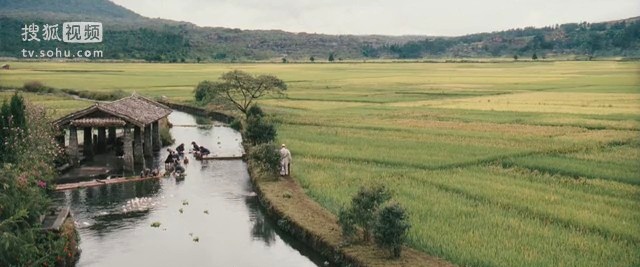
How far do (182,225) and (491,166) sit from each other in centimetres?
988

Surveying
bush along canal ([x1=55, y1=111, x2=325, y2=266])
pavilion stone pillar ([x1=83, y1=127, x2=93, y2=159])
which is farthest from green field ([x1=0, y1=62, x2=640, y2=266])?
pavilion stone pillar ([x1=83, y1=127, x2=93, y2=159])

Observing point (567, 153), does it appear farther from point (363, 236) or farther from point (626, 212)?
point (363, 236)

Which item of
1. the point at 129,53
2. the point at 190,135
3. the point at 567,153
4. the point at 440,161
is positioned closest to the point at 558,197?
the point at 440,161

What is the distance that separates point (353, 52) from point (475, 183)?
157 meters

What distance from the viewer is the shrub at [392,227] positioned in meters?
12.3

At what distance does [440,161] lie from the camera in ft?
71.7

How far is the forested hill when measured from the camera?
377 feet

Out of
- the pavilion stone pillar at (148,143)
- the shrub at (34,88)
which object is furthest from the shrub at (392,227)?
the shrub at (34,88)

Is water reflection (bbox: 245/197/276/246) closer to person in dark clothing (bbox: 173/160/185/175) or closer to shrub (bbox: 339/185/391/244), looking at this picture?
shrub (bbox: 339/185/391/244)

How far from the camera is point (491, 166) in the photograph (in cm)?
2112

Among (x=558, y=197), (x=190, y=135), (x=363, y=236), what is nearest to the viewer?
(x=363, y=236)

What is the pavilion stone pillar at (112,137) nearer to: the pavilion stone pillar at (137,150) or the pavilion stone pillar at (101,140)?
the pavilion stone pillar at (101,140)

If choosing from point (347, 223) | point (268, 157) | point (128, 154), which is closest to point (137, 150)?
point (128, 154)

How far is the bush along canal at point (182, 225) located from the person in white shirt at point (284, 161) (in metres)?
1.17
